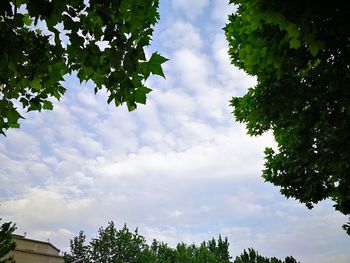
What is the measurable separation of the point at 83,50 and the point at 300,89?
6.60 meters

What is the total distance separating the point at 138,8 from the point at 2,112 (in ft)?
6.96

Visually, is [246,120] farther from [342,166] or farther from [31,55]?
[31,55]

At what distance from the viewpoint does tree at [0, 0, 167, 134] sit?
2984 millimetres

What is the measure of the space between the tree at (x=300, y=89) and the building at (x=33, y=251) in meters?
40.2

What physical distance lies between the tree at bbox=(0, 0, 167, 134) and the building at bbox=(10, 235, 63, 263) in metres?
43.6

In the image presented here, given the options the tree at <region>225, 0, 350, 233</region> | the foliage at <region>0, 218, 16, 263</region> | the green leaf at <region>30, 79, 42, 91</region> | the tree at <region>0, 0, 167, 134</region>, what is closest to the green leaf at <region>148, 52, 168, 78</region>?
the tree at <region>0, 0, 167, 134</region>

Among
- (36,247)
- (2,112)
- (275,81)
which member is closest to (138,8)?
(2,112)

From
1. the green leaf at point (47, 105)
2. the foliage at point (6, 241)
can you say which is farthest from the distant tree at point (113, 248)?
the green leaf at point (47, 105)

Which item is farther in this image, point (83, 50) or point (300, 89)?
point (300, 89)

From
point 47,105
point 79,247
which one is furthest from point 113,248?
point 47,105

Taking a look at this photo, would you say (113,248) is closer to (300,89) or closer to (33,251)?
(33,251)

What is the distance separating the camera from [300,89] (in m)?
8.30

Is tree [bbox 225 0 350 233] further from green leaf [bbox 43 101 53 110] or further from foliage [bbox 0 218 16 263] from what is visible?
foliage [bbox 0 218 16 263]

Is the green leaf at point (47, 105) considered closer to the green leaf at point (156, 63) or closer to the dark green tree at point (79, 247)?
the green leaf at point (156, 63)
